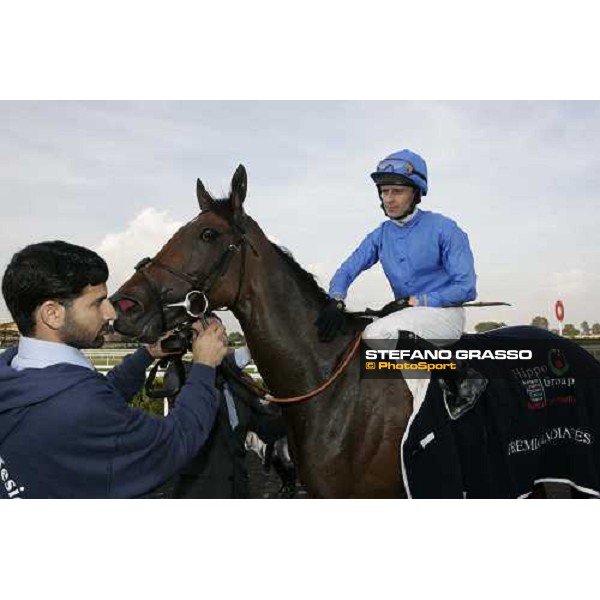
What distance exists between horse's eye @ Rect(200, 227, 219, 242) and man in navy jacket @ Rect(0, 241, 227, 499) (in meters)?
1.17

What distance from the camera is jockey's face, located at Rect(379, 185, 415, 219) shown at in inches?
136

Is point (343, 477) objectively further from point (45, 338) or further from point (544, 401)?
point (45, 338)

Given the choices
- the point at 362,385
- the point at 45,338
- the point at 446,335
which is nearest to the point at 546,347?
the point at 446,335

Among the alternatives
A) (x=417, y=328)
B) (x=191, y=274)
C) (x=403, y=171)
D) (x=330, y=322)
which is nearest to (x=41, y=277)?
(x=191, y=274)

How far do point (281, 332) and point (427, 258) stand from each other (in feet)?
3.20

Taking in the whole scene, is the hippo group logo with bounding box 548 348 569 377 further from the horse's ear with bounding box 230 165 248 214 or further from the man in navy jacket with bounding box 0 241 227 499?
the man in navy jacket with bounding box 0 241 227 499

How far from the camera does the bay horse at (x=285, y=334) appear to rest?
9.86 ft

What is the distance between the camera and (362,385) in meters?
3.15

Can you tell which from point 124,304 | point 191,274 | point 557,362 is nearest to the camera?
point 124,304

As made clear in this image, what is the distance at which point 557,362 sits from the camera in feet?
11.7

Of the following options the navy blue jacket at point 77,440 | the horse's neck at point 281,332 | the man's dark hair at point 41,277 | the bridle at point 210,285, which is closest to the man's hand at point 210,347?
the navy blue jacket at point 77,440

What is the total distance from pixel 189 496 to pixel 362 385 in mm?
1398

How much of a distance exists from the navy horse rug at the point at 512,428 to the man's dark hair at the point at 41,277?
5.97 ft

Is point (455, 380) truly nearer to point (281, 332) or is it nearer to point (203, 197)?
point (281, 332)
